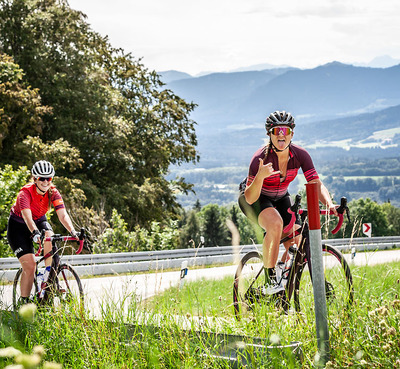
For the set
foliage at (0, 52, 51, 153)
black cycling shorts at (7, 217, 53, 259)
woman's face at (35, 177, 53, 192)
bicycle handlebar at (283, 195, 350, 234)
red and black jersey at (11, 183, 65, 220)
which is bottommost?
black cycling shorts at (7, 217, 53, 259)

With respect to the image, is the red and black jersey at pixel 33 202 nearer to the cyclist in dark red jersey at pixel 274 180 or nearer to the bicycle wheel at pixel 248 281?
the bicycle wheel at pixel 248 281

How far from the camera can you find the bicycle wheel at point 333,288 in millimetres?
4312

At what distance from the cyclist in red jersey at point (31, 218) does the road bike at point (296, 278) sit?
2.12 m

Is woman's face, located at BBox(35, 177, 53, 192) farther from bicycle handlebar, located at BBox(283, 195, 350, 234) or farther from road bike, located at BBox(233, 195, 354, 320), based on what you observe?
bicycle handlebar, located at BBox(283, 195, 350, 234)

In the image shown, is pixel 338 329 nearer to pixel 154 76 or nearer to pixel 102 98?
pixel 102 98

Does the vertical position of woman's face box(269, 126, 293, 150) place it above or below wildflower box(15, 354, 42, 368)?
above

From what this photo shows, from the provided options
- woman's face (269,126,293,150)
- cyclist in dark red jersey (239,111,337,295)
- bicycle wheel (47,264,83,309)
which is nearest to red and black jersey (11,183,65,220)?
bicycle wheel (47,264,83,309)

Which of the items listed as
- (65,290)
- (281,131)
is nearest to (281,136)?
(281,131)

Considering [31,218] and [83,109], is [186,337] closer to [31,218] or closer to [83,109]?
[31,218]

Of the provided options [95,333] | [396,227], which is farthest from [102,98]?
[396,227]

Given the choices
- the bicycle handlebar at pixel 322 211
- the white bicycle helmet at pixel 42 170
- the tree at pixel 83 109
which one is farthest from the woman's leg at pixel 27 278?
the tree at pixel 83 109

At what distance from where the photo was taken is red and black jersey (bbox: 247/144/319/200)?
18.4ft

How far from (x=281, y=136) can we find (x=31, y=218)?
10.1 ft

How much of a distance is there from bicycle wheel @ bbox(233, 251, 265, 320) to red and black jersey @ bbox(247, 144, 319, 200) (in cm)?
80
